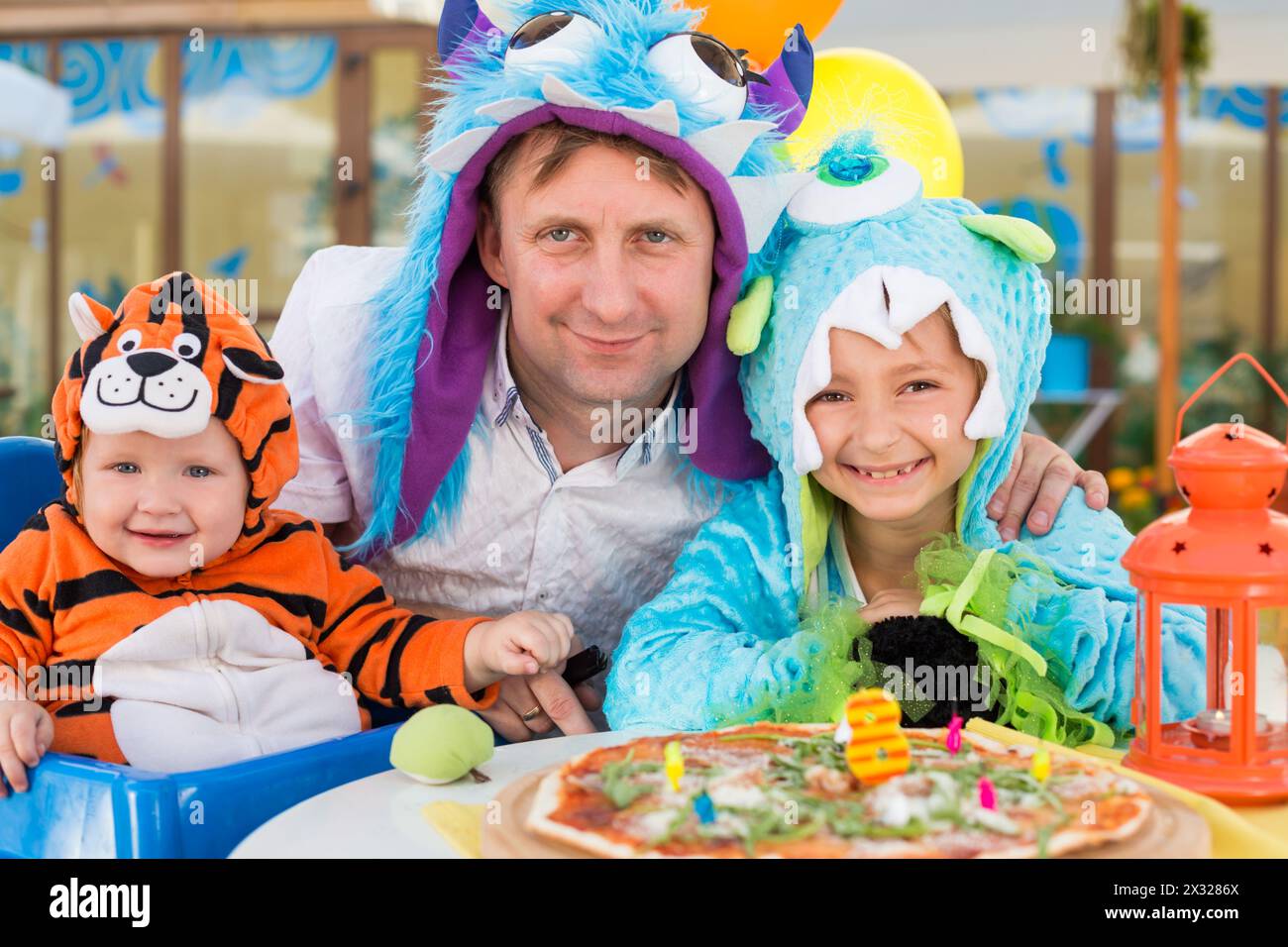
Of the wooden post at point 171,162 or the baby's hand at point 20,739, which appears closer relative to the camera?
the baby's hand at point 20,739

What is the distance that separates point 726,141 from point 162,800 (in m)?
0.87

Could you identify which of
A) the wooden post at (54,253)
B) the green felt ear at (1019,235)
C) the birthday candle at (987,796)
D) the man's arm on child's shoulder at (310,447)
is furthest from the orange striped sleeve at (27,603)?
the wooden post at (54,253)

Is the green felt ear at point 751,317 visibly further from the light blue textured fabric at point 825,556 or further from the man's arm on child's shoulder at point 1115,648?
the man's arm on child's shoulder at point 1115,648

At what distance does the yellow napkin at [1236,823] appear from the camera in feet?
3.16

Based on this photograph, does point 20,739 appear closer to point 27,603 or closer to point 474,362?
point 27,603

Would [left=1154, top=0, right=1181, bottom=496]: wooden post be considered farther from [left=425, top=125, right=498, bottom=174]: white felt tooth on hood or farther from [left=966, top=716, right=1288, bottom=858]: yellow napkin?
[left=966, top=716, right=1288, bottom=858]: yellow napkin

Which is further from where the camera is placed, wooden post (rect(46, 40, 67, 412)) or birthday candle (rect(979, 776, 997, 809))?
wooden post (rect(46, 40, 67, 412))

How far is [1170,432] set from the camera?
181 inches

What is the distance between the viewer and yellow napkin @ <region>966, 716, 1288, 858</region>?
3.16ft

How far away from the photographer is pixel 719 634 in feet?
4.90

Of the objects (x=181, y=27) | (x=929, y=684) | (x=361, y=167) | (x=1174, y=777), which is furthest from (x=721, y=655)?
(x=181, y=27)

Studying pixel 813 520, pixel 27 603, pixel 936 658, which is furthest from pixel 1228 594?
pixel 27 603

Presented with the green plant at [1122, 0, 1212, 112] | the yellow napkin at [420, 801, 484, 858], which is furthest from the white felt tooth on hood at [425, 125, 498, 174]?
the green plant at [1122, 0, 1212, 112]
